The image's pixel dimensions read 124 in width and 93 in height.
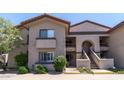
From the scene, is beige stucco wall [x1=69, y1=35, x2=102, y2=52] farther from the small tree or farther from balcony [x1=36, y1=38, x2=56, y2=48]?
the small tree

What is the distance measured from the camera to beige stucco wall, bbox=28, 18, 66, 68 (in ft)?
83.6

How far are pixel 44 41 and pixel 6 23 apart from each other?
5379mm

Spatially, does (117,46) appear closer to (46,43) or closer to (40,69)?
(46,43)

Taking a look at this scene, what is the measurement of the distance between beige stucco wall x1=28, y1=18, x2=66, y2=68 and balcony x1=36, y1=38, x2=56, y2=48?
2.10ft

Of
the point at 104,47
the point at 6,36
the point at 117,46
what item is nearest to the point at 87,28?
the point at 104,47

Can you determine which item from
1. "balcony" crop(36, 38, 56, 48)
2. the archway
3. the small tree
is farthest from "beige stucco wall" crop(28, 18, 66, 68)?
the archway

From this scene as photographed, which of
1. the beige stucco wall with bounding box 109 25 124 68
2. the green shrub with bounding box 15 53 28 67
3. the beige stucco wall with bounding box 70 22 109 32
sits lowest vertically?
the green shrub with bounding box 15 53 28 67

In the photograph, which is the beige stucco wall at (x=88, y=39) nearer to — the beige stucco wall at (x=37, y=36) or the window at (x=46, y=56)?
the beige stucco wall at (x=37, y=36)

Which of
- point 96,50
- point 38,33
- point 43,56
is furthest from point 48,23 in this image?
point 96,50

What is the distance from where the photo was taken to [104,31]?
3444 centimetres

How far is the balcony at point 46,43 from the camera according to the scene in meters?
25.1

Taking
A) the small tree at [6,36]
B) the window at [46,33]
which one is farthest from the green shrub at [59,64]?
the small tree at [6,36]

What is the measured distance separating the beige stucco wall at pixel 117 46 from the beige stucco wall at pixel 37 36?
8478 millimetres
